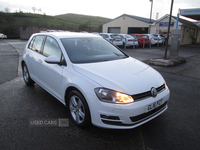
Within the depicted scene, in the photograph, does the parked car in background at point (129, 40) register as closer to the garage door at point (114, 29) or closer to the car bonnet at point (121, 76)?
the car bonnet at point (121, 76)

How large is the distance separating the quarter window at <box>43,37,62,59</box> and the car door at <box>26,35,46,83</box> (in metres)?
0.26

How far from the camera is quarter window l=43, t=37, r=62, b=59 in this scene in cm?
337

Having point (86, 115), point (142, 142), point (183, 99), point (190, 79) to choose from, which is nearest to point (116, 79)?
point (86, 115)

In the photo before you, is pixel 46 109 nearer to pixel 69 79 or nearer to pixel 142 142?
pixel 69 79

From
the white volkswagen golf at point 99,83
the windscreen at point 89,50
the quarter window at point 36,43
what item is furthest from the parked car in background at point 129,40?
the white volkswagen golf at point 99,83

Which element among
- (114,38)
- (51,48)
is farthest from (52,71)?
(114,38)

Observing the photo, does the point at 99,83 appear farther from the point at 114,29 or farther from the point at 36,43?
the point at 114,29

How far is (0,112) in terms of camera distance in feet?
11.0

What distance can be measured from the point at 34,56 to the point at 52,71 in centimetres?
117

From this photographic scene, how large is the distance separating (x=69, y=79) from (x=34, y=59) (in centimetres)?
180

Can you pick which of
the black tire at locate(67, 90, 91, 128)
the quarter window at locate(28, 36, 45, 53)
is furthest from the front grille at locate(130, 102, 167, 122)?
the quarter window at locate(28, 36, 45, 53)

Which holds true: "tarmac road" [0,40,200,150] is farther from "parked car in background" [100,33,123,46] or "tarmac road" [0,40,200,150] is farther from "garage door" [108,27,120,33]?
"garage door" [108,27,120,33]

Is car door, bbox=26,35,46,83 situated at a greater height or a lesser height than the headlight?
greater

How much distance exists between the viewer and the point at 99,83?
2.44m
